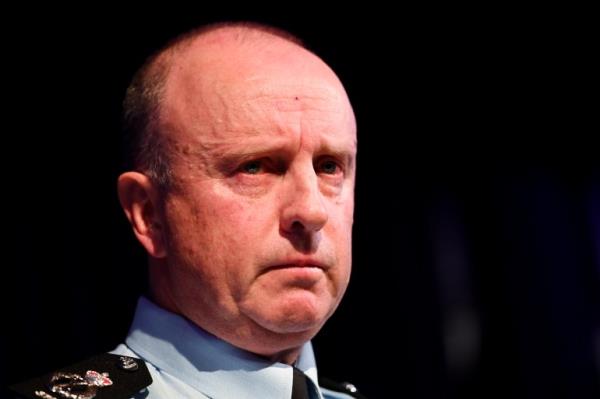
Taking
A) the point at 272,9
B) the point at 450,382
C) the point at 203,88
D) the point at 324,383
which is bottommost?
the point at 450,382

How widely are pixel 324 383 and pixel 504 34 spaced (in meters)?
1.32

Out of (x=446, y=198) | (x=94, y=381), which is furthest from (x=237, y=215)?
(x=446, y=198)

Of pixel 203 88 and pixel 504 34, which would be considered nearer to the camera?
pixel 203 88

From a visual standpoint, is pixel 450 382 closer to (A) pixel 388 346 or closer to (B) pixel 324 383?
(A) pixel 388 346

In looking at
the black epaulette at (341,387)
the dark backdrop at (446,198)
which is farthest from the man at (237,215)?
the dark backdrop at (446,198)

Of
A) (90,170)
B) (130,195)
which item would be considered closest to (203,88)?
(130,195)

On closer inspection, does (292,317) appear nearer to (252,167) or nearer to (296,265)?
(296,265)

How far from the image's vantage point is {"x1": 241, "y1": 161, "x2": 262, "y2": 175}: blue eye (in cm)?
150

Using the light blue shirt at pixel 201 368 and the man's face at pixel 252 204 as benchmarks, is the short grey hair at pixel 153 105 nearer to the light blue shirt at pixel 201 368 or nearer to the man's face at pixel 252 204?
the man's face at pixel 252 204

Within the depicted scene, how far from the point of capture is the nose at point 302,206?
1429mm

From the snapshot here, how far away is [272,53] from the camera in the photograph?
1.59 m

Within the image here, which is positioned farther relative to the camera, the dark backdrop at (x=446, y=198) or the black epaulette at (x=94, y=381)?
the dark backdrop at (x=446, y=198)

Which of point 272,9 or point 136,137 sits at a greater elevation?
point 272,9

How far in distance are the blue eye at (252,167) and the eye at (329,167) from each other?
143mm
